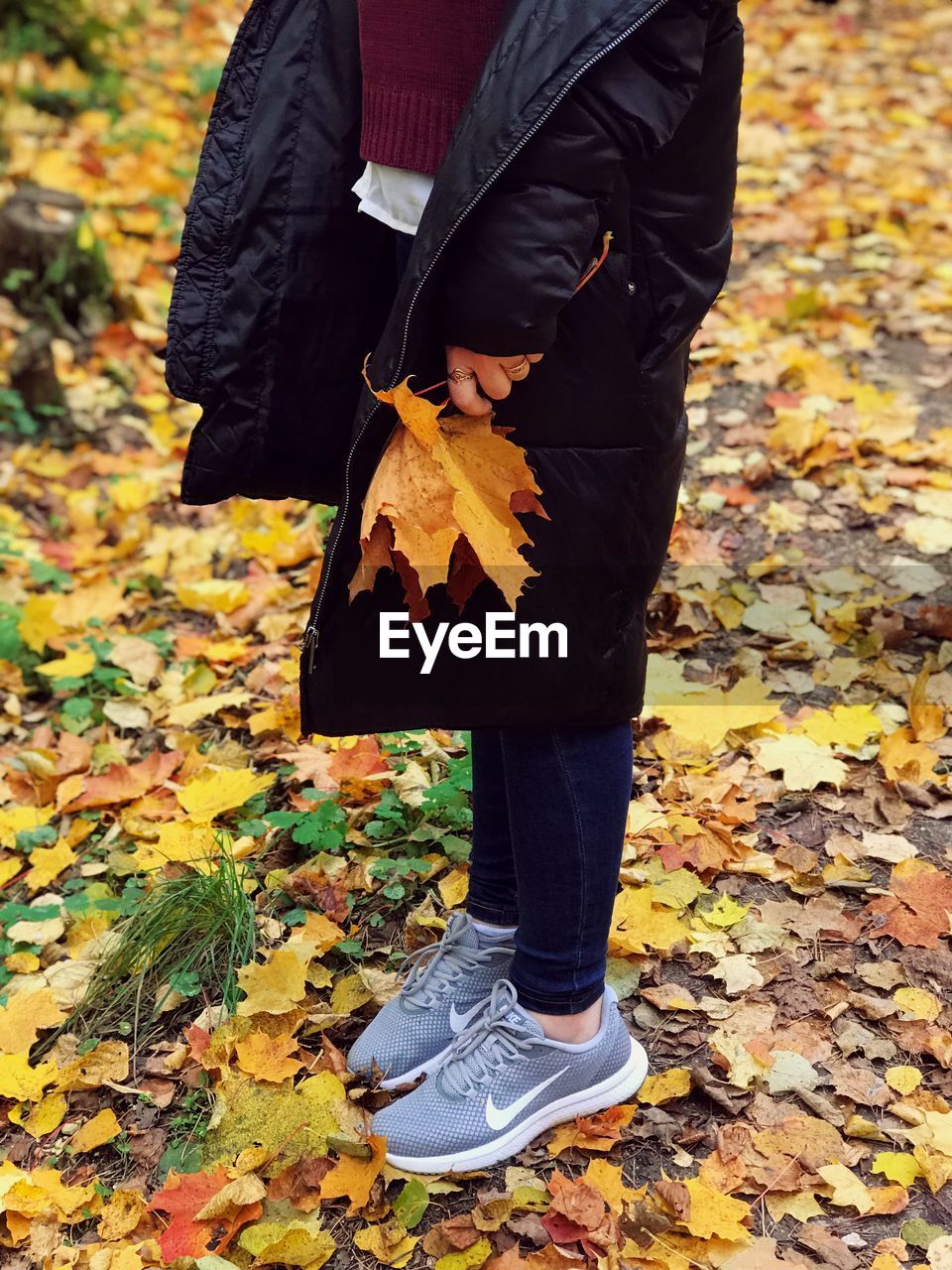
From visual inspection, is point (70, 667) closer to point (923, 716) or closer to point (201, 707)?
point (201, 707)

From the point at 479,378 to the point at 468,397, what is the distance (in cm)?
3

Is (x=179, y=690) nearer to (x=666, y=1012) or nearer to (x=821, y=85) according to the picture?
(x=666, y=1012)

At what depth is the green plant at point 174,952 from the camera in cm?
220

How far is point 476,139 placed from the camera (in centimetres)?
129

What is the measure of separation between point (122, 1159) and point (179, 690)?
4.53 ft

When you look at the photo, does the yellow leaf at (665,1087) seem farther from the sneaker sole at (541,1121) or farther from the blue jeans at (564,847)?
the blue jeans at (564,847)

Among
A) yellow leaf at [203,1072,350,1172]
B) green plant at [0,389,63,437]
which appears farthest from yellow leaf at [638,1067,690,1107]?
green plant at [0,389,63,437]

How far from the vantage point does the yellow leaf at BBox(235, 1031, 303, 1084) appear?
1984mm

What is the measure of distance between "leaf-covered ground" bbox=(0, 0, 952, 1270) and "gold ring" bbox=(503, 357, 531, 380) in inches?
44.1

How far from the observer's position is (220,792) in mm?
2637

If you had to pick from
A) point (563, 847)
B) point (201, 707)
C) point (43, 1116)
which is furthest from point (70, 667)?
point (563, 847)

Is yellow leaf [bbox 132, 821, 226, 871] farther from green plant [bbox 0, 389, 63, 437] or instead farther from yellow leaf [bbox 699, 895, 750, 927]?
green plant [bbox 0, 389, 63, 437]

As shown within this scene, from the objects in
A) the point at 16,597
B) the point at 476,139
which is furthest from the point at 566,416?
the point at 16,597

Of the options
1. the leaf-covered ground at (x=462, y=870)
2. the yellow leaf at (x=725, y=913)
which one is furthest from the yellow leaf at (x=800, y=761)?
the yellow leaf at (x=725, y=913)
